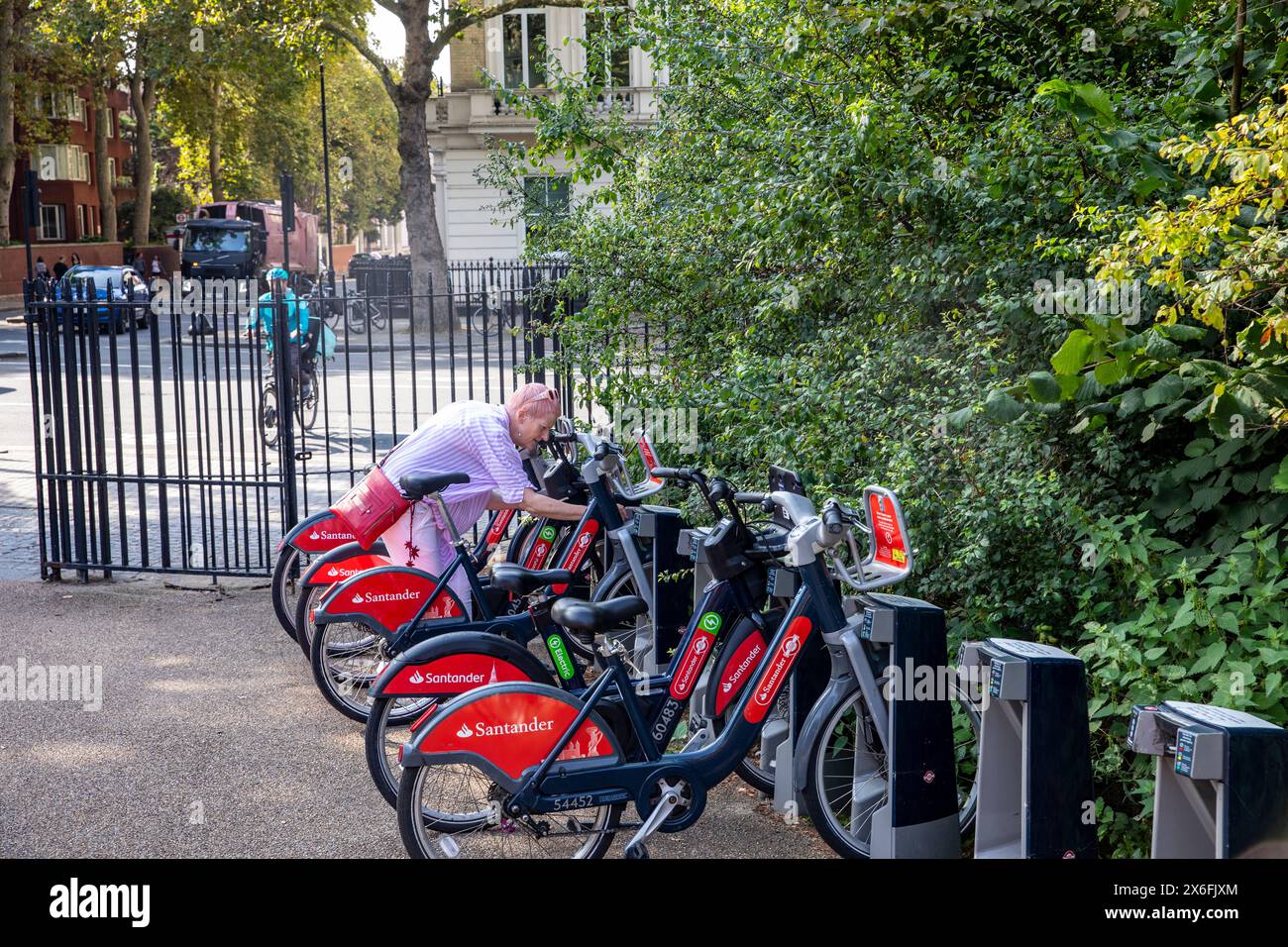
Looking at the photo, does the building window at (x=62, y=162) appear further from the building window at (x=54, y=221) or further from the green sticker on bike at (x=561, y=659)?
the green sticker on bike at (x=561, y=659)

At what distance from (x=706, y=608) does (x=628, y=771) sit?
2.13ft

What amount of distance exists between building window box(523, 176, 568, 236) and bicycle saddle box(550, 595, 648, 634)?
489 cm

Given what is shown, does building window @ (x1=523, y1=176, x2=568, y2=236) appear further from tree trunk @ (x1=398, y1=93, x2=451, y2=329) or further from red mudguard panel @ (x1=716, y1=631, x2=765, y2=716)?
tree trunk @ (x1=398, y1=93, x2=451, y2=329)

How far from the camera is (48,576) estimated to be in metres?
8.43

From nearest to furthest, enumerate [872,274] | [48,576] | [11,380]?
[872,274]
[48,576]
[11,380]

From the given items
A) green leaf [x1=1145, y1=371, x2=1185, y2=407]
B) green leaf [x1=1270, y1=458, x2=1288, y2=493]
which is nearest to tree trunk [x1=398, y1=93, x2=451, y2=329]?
green leaf [x1=1145, y1=371, x2=1185, y2=407]

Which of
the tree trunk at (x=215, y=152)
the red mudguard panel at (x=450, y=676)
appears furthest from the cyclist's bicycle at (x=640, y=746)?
the tree trunk at (x=215, y=152)

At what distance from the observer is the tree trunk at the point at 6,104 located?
39.2m

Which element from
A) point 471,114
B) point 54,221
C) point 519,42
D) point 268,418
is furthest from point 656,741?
point 54,221

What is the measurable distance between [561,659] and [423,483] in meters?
1.08

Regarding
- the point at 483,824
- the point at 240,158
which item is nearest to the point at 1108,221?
the point at 483,824

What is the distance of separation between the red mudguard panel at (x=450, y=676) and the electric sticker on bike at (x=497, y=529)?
216 centimetres

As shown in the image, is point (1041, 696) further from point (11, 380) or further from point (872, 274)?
point (11, 380)

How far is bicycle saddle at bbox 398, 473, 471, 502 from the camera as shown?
5.46 m
